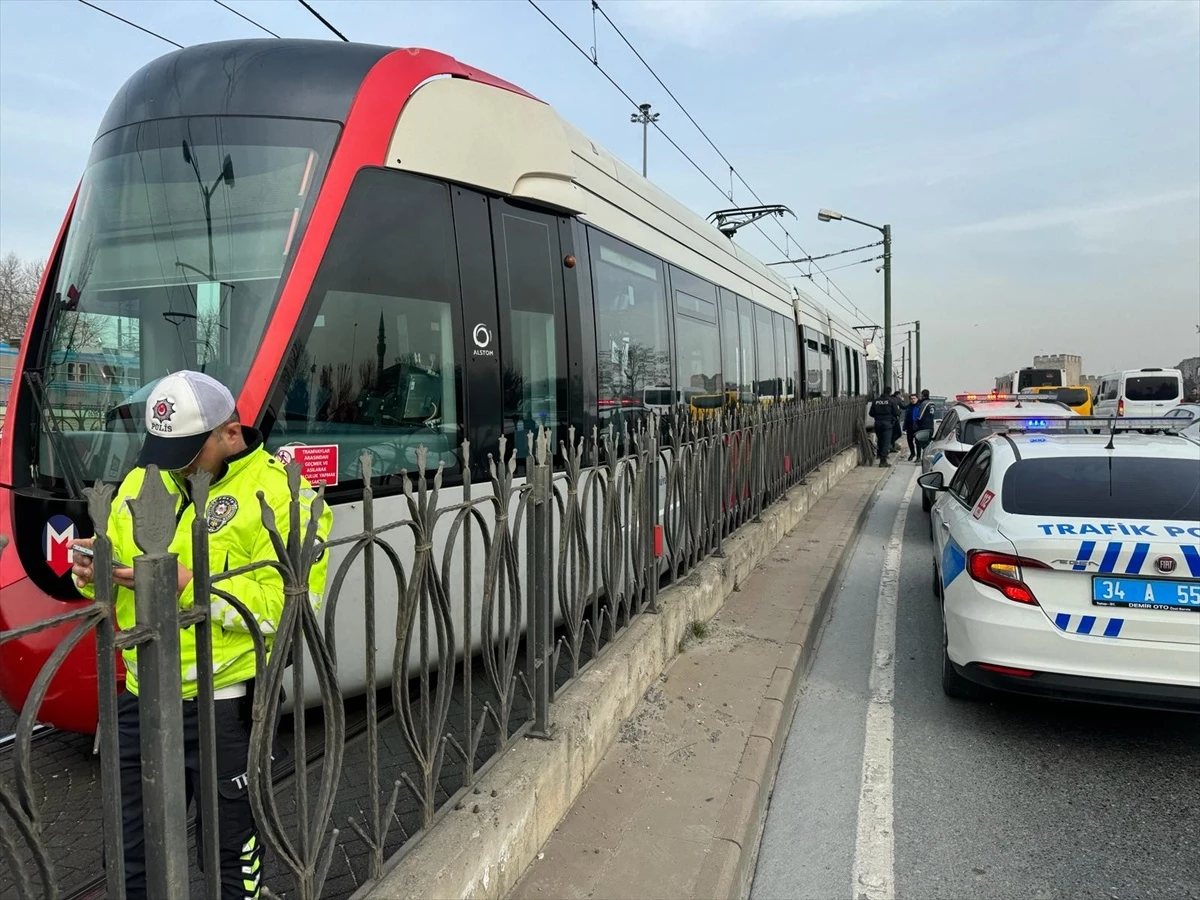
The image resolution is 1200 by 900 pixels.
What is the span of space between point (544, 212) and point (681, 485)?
1.90 meters

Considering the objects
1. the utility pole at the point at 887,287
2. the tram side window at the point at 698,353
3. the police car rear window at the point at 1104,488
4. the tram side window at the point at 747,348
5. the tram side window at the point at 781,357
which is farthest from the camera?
the utility pole at the point at 887,287

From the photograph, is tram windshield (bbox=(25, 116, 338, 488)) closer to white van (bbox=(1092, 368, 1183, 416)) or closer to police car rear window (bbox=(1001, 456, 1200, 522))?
police car rear window (bbox=(1001, 456, 1200, 522))

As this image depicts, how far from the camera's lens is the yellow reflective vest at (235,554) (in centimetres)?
200

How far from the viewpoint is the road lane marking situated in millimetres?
3068

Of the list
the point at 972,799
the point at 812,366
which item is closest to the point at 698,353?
the point at 972,799

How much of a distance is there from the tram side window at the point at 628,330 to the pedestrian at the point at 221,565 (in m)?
3.38

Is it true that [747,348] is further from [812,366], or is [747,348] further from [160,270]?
[160,270]

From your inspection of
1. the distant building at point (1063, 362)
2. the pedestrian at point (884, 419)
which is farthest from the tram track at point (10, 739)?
the distant building at point (1063, 362)

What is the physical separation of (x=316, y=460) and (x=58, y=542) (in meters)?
1.02

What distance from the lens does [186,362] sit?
3.37 metres

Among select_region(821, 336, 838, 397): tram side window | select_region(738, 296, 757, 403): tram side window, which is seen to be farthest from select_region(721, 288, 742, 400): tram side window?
select_region(821, 336, 838, 397): tram side window

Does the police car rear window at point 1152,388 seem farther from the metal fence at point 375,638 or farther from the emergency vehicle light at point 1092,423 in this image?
the metal fence at point 375,638

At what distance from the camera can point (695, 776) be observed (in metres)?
3.46

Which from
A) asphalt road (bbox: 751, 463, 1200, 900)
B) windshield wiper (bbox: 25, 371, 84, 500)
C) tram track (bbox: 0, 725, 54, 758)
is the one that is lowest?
asphalt road (bbox: 751, 463, 1200, 900)
